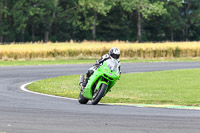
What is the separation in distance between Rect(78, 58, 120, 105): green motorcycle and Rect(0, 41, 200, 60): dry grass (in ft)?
79.5

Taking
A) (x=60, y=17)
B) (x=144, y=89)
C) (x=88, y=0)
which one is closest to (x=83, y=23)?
(x=60, y=17)

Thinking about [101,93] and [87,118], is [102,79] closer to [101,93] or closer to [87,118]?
[101,93]

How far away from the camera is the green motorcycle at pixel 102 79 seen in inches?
500

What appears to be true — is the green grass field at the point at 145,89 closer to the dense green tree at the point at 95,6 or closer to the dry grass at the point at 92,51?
the dry grass at the point at 92,51

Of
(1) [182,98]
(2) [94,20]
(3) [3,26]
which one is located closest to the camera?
(1) [182,98]

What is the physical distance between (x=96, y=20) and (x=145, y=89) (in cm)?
5234

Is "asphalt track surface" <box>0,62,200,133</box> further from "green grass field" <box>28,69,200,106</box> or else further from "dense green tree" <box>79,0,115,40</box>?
"dense green tree" <box>79,0,115,40</box>

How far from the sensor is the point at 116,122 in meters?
9.71

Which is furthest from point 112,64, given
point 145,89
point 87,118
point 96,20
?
point 96,20

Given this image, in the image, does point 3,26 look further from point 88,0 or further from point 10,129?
point 10,129

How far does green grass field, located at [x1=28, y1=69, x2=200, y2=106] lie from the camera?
48.7 ft

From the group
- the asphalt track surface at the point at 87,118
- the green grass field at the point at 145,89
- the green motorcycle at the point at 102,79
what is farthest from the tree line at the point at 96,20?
the asphalt track surface at the point at 87,118

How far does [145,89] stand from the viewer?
18.0 metres

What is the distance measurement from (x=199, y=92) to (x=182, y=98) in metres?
1.94
